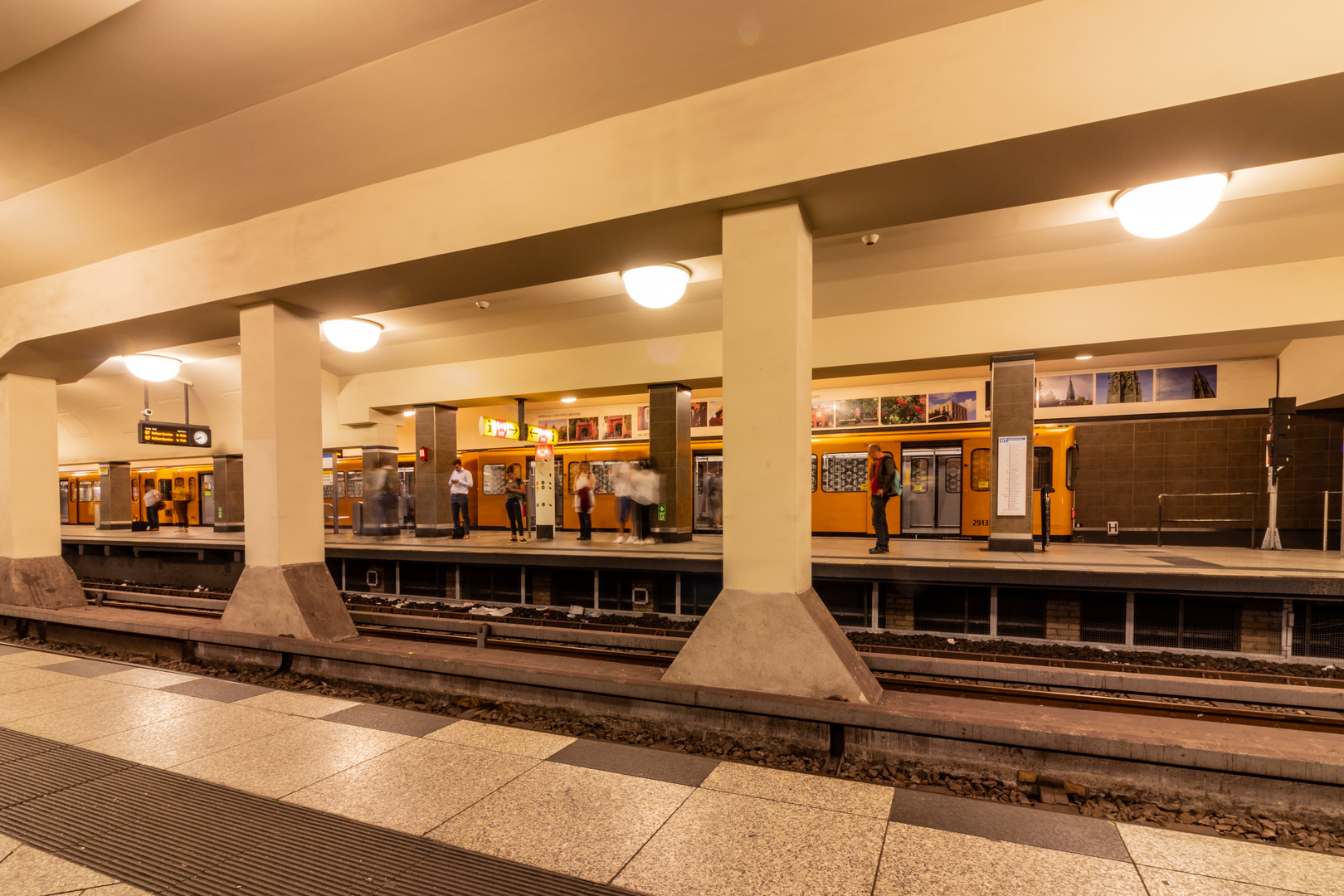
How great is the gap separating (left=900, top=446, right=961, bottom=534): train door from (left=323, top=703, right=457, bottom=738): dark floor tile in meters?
11.0

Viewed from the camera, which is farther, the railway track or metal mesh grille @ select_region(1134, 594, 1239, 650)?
metal mesh grille @ select_region(1134, 594, 1239, 650)

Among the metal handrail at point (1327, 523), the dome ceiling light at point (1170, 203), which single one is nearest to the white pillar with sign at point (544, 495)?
the dome ceiling light at point (1170, 203)

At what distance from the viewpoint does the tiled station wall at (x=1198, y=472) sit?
11180 mm

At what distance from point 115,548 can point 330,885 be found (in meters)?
18.9

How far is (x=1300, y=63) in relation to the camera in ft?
9.03

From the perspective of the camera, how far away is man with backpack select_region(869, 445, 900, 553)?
9438 mm

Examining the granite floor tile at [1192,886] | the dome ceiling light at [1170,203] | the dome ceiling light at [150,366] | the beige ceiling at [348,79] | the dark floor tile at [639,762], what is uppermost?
the beige ceiling at [348,79]

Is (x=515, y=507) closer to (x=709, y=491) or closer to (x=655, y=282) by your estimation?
(x=709, y=491)

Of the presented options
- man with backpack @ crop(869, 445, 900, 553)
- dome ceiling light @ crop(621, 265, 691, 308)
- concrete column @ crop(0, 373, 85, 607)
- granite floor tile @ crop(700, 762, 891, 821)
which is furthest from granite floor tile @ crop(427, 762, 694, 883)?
concrete column @ crop(0, 373, 85, 607)

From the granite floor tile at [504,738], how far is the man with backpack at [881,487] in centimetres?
693

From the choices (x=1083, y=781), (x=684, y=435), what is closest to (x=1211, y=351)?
(x=684, y=435)

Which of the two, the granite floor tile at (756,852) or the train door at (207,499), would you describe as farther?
the train door at (207,499)

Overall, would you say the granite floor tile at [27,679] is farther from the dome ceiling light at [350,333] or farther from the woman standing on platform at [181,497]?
the woman standing on platform at [181,497]

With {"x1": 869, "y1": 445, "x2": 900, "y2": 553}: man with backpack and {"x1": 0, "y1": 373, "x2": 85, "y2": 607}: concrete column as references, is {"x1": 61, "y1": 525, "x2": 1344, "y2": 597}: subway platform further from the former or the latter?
{"x1": 0, "y1": 373, "x2": 85, "y2": 607}: concrete column
